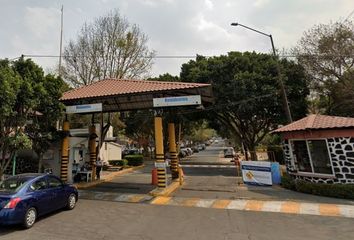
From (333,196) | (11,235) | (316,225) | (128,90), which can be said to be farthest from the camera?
(128,90)

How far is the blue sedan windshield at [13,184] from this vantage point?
9328 mm

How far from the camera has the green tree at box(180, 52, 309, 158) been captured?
25.7 m

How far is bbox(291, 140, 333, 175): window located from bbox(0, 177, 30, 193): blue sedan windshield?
1316 cm

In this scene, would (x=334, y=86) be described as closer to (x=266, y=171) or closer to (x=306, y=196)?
(x=266, y=171)

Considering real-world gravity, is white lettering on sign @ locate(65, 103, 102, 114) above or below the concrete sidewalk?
above

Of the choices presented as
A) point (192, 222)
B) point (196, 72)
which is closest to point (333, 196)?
point (192, 222)

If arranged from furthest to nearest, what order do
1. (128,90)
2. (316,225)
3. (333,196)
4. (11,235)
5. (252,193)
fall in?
1. (128,90)
2. (252,193)
3. (333,196)
4. (316,225)
5. (11,235)

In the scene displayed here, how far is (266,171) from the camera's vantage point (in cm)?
1742

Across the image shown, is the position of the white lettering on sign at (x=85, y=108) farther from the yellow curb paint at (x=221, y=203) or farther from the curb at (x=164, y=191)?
the yellow curb paint at (x=221, y=203)

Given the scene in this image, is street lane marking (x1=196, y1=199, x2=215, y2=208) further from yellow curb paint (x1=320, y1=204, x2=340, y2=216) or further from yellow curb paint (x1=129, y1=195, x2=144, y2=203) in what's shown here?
yellow curb paint (x1=320, y1=204, x2=340, y2=216)

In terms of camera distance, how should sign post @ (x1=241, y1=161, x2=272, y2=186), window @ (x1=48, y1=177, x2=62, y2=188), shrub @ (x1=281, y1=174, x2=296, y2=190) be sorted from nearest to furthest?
window @ (x1=48, y1=177, x2=62, y2=188) < shrub @ (x1=281, y1=174, x2=296, y2=190) < sign post @ (x1=241, y1=161, x2=272, y2=186)

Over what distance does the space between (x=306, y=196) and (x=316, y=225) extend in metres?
4.87

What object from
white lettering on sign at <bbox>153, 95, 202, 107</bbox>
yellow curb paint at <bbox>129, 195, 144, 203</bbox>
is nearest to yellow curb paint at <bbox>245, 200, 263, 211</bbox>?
yellow curb paint at <bbox>129, 195, 144, 203</bbox>

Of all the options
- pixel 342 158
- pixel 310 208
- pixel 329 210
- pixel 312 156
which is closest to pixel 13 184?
pixel 310 208
